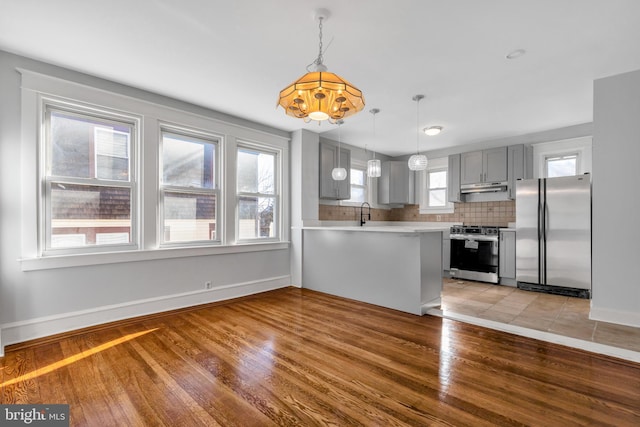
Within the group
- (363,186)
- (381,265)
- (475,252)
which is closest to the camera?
(381,265)

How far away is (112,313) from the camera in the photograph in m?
3.13

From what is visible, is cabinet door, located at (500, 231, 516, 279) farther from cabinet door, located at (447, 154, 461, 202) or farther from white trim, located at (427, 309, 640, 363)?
white trim, located at (427, 309, 640, 363)

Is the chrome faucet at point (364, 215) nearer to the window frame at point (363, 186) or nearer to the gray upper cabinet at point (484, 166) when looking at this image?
the window frame at point (363, 186)

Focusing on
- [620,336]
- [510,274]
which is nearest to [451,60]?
[620,336]

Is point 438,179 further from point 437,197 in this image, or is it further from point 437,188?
point 437,197

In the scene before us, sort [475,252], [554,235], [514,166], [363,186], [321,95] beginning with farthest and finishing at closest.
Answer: [363,186] < [475,252] < [514,166] < [554,235] < [321,95]

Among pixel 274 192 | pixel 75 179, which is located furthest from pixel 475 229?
pixel 75 179

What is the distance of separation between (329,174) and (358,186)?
112 cm

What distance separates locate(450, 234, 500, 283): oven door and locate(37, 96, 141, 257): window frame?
16.4 feet

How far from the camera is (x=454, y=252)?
18.0 feet

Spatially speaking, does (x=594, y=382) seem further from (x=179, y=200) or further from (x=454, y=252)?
(x=179, y=200)

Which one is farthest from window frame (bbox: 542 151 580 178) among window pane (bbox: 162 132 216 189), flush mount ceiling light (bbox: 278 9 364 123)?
window pane (bbox: 162 132 216 189)

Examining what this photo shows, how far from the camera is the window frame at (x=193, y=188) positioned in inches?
140

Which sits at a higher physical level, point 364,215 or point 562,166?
point 562,166
